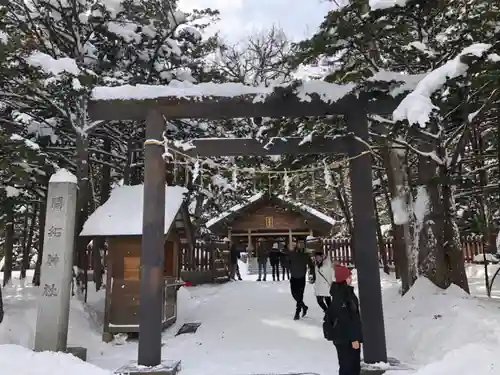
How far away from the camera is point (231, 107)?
7.05 m

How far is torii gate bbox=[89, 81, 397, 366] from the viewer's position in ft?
21.4

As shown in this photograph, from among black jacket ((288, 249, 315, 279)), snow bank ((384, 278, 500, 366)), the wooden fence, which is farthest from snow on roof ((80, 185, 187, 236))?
the wooden fence

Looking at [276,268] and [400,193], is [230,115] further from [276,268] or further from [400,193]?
[276,268]

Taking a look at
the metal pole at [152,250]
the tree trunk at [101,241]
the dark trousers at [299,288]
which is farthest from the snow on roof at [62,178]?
the tree trunk at [101,241]

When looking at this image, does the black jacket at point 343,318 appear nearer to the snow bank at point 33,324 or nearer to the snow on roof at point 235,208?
the snow bank at point 33,324

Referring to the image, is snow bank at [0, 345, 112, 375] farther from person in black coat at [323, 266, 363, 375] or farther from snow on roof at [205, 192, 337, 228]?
snow on roof at [205, 192, 337, 228]

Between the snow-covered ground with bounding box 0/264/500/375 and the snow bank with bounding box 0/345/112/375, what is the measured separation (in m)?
0.01

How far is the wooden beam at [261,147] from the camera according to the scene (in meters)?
7.50

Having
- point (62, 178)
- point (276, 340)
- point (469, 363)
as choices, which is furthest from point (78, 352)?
point (469, 363)

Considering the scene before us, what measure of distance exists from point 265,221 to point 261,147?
14710 millimetres

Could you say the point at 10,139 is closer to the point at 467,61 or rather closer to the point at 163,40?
the point at 163,40

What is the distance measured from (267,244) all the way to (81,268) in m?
17.4

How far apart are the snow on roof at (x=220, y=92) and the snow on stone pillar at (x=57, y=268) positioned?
5.89ft

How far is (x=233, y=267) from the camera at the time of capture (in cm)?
2269
